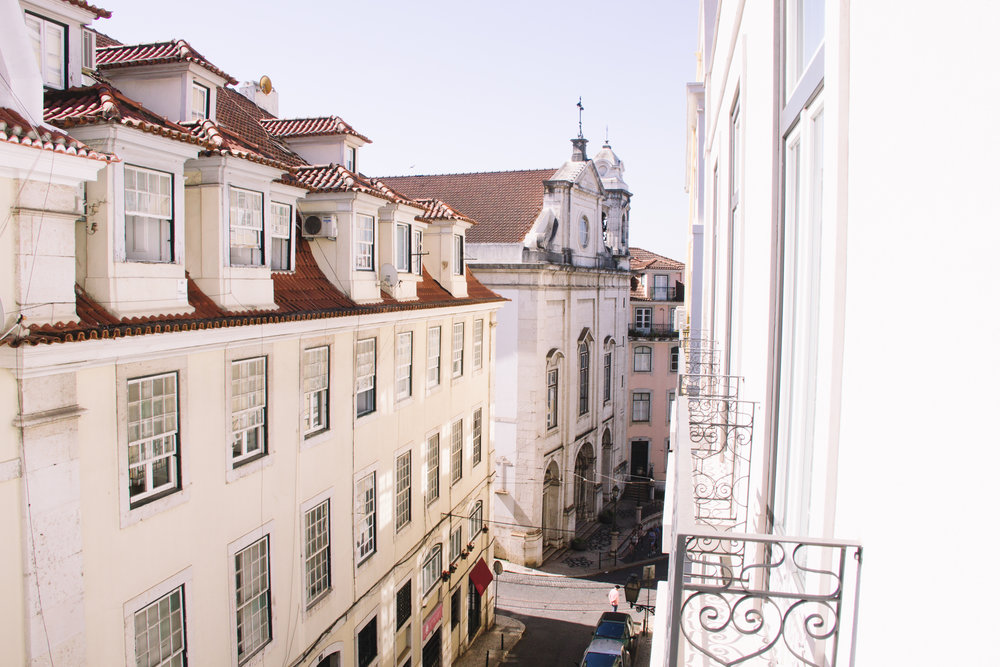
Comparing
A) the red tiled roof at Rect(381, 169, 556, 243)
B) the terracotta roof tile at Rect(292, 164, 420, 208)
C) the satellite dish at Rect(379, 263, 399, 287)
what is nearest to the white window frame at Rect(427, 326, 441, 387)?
the satellite dish at Rect(379, 263, 399, 287)

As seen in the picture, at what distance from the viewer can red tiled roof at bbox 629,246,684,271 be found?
4422 cm

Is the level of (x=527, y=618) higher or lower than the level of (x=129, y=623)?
lower

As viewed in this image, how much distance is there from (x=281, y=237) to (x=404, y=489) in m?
6.82

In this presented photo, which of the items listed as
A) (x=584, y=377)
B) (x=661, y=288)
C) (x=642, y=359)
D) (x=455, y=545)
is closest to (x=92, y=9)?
(x=455, y=545)

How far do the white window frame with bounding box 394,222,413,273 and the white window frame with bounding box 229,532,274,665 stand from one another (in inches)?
257

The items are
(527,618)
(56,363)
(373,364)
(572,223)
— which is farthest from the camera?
(572,223)

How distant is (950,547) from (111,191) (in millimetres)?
8244

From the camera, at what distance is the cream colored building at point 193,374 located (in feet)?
22.5

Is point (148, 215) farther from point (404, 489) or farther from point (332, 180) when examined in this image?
point (404, 489)

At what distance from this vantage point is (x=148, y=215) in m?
8.32

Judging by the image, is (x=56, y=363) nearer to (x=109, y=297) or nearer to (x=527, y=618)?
(x=109, y=297)

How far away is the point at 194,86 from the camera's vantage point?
10.7m

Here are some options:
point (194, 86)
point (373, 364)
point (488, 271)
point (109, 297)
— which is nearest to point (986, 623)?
point (109, 297)

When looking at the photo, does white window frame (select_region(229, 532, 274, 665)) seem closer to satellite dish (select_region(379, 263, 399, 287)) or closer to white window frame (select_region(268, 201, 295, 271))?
white window frame (select_region(268, 201, 295, 271))
